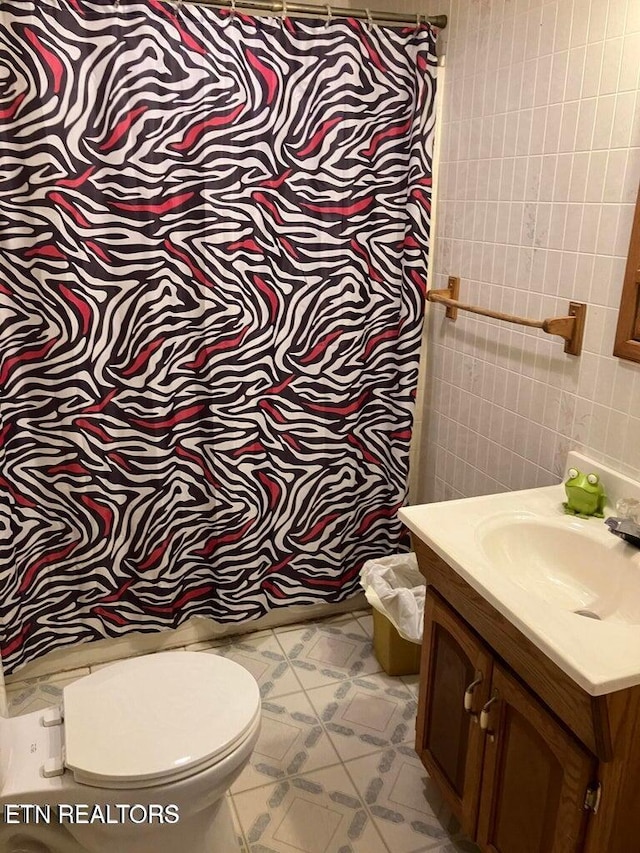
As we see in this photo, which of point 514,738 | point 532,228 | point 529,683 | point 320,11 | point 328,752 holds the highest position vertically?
point 320,11

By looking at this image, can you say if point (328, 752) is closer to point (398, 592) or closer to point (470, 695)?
point (398, 592)

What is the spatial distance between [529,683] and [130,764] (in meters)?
0.78

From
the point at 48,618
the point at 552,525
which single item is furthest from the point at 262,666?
the point at 552,525

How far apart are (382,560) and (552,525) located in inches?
30.8

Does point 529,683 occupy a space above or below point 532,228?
below

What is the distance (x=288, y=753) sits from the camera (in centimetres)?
195

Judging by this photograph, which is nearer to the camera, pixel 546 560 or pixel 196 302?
pixel 546 560

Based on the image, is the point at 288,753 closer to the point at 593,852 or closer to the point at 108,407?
the point at 593,852

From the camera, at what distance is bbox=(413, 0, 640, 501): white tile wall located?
61.5 inches

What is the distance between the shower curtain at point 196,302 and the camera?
184 cm

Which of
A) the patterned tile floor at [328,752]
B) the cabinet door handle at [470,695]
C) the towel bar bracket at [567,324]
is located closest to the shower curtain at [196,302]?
the patterned tile floor at [328,752]

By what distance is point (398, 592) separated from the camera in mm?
2064

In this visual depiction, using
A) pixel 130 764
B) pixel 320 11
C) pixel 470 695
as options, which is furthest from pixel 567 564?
pixel 320 11

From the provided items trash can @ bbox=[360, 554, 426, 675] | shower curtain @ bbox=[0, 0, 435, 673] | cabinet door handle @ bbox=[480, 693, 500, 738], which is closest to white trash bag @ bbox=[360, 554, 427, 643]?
trash can @ bbox=[360, 554, 426, 675]
